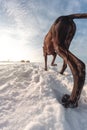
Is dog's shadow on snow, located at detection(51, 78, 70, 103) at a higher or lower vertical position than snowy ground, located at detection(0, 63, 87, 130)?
lower

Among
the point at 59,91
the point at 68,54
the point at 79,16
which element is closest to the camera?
the point at 68,54

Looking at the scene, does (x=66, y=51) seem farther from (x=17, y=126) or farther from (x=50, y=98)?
(x=17, y=126)

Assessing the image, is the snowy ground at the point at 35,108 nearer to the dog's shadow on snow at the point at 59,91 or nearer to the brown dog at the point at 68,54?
the dog's shadow on snow at the point at 59,91

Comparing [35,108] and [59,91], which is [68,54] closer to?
[59,91]

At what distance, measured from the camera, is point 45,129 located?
3797mm

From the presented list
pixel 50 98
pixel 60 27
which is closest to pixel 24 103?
pixel 50 98

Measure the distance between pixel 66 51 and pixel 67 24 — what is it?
32.9 inches

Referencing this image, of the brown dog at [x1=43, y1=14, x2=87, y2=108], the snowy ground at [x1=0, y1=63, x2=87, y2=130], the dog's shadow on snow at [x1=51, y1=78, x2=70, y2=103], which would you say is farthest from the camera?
the dog's shadow on snow at [x1=51, y1=78, x2=70, y2=103]

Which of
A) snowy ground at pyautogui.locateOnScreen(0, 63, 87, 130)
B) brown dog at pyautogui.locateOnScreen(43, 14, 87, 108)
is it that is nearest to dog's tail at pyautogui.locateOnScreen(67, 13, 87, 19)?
brown dog at pyautogui.locateOnScreen(43, 14, 87, 108)

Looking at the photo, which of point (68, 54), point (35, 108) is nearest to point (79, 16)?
point (68, 54)

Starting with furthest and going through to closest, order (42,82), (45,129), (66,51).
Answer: (42,82), (66,51), (45,129)

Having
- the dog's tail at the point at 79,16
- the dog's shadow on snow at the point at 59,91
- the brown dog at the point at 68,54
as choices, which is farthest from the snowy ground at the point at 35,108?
the dog's tail at the point at 79,16

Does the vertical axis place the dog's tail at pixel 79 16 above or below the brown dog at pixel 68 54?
above

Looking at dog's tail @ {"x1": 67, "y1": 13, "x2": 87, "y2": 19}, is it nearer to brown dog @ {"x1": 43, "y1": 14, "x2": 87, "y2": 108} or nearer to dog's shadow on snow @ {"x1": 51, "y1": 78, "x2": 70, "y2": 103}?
brown dog @ {"x1": 43, "y1": 14, "x2": 87, "y2": 108}
